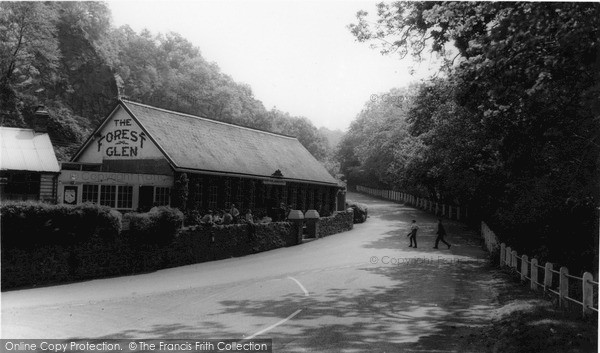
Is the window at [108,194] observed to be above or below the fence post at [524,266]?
above

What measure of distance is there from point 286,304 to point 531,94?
26.7ft

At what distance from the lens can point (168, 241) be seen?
20078 millimetres

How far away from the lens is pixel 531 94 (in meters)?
11.2

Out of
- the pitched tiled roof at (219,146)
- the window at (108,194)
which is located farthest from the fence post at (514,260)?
the window at (108,194)

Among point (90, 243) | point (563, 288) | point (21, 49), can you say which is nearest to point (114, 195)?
point (90, 243)

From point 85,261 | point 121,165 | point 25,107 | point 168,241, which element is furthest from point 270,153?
point 25,107

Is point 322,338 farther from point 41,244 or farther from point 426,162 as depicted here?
point 426,162

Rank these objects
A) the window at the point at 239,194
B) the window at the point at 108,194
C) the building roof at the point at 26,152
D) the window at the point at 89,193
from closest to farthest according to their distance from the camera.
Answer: the building roof at the point at 26,152
the window at the point at 89,193
the window at the point at 108,194
the window at the point at 239,194

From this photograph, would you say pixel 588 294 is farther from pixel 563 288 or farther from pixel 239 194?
pixel 239 194

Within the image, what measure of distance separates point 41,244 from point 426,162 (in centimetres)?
3306

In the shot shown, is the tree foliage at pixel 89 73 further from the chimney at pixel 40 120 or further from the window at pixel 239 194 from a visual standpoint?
the window at pixel 239 194

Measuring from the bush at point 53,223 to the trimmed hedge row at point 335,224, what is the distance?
17128 mm

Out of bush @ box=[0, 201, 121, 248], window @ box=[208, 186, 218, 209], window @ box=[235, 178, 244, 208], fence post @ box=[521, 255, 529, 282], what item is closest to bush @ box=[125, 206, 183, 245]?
bush @ box=[0, 201, 121, 248]

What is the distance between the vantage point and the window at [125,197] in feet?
79.8
